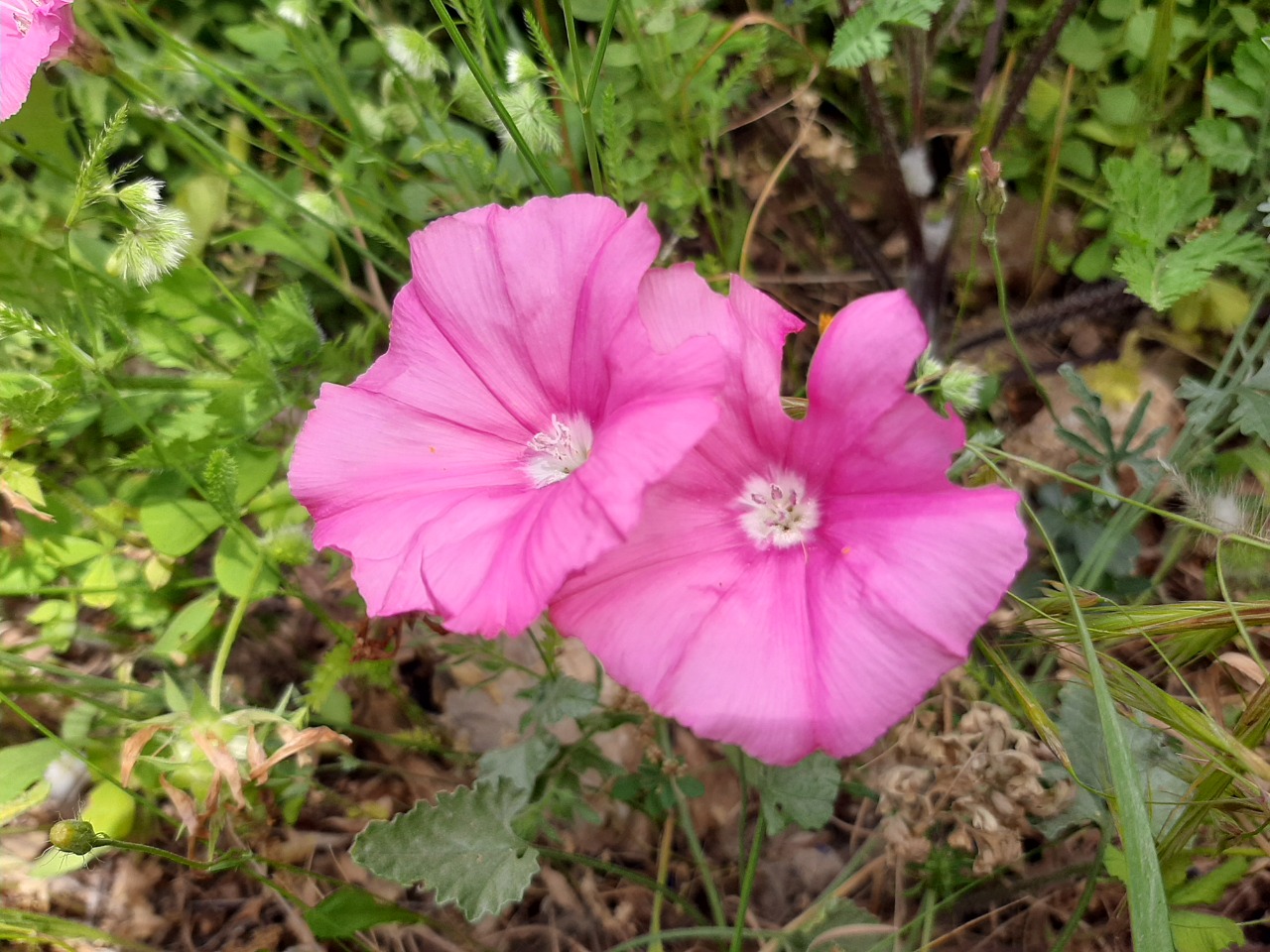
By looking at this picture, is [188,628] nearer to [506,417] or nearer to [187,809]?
[187,809]

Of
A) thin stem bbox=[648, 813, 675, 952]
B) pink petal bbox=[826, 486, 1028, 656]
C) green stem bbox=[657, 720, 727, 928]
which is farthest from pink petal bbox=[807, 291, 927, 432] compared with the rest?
thin stem bbox=[648, 813, 675, 952]

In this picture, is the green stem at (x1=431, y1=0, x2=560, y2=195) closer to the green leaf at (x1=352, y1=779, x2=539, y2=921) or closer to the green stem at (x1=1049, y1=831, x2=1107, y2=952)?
the green leaf at (x1=352, y1=779, x2=539, y2=921)

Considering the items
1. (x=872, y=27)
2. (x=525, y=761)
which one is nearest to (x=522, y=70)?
(x=872, y=27)

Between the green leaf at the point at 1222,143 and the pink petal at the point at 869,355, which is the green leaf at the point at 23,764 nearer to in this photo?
the pink petal at the point at 869,355

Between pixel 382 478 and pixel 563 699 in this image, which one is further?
pixel 563 699

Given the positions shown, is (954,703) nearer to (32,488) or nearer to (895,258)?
(895,258)

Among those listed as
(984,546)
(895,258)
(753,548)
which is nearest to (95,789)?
(753,548)

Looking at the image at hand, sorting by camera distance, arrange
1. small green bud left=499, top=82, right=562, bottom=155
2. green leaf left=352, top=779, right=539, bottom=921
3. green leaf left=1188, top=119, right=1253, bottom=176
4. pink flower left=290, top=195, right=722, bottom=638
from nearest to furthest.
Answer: pink flower left=290, top=195, right=722, bottom=638, green leaf left=352, top=779, right=539, bottom=921, small green bud left=499, top=82, right=562, bottom=155, green leaf left=1188, top=119, right=1253, bottom=176
